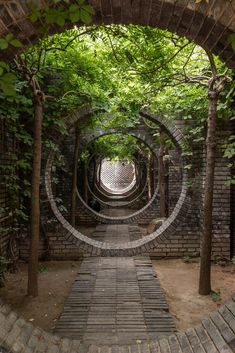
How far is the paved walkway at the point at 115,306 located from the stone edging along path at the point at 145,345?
1.96 ft

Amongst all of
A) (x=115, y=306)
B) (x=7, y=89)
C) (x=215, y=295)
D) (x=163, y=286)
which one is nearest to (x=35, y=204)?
(x=115, y=306)

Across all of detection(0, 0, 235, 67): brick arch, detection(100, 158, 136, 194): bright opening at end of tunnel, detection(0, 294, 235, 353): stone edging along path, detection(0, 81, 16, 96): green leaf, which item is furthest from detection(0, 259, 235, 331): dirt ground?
detection(100, 158, 136, 194): bright opening at end of tunnel

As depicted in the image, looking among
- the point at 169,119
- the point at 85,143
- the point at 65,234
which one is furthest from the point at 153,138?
the point at 65,234

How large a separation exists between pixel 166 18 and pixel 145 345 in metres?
2.71

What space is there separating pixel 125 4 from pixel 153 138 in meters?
9.86

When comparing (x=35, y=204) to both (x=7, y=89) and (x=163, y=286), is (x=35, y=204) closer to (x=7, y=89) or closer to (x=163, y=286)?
(x=163, y=286)

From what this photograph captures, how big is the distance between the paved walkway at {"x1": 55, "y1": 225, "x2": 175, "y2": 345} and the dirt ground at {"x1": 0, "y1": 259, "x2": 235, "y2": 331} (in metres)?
0.24

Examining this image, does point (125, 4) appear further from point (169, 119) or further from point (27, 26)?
point (169, 119)

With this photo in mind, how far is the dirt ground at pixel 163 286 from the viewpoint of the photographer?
479 cm

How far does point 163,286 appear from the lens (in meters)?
6.08

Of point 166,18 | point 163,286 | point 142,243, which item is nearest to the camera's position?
point 166,18

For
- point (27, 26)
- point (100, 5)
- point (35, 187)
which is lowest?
point (35, 187)

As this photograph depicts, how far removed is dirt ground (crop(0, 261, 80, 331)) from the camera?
4.75m

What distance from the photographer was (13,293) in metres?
5.55
